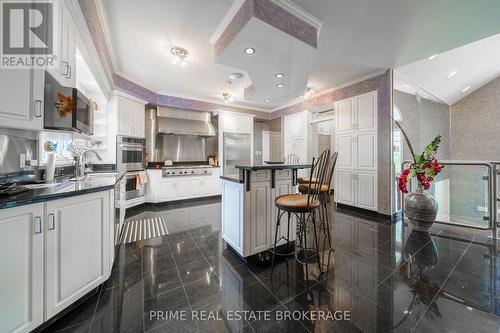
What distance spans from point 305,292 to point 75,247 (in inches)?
73.5

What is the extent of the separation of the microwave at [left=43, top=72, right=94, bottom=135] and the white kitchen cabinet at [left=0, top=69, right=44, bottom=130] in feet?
0.29

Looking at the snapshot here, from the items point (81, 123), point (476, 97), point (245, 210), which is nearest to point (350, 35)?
point (245, 210)

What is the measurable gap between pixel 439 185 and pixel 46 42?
6729 millimetres

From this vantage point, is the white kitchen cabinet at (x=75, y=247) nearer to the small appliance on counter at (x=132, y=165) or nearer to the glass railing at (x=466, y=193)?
the small appliance on counter at (x=132, y=165)

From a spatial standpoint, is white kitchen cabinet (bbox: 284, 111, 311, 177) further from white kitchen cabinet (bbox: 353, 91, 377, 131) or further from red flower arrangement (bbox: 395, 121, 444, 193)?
red flower arrangement (bbox: 395, 121, 444, 193)

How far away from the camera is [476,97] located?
5750 mm

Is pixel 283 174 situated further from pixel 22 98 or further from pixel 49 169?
pixel 49 169

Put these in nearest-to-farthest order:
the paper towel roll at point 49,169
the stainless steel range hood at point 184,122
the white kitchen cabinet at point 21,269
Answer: the white kitchen cabinet at point 21,269
the paper towel roll at point 49,169
the stainless steel range hood at point 184,122

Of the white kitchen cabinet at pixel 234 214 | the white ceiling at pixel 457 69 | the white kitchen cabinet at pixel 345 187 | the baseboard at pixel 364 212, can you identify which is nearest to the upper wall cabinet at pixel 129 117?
the white kitchen cabinet at pixel 234 214

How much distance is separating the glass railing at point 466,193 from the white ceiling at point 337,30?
190 cm

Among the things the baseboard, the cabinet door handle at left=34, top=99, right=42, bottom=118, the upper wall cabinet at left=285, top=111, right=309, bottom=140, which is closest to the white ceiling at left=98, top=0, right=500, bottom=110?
the cabinet door handle at left=34, top=99, right=42, bottom=118

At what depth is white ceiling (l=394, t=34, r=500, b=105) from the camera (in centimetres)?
346

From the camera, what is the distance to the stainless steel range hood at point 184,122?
4.64m

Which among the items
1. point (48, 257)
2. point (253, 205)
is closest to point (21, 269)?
point (48, 257)
